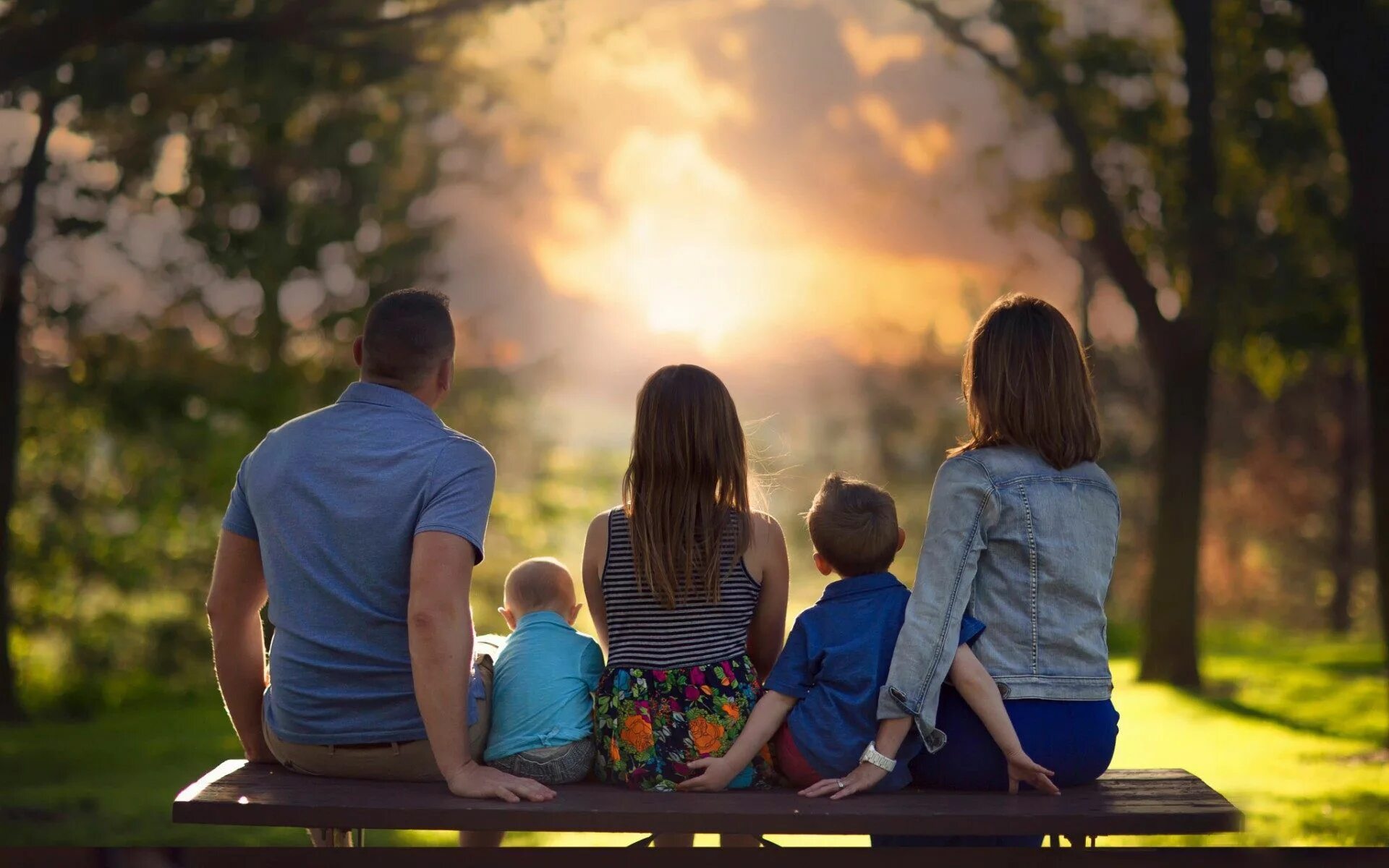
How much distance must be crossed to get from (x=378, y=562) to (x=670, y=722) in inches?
27.1

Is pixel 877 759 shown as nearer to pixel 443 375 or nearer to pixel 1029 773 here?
pixel 1029 773

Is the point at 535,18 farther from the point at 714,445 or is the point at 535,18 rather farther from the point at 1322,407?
the point at 1322,407

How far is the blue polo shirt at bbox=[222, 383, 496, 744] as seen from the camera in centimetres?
256

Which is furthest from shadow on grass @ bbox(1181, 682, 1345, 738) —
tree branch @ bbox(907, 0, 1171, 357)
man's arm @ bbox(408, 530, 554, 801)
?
man's arm @ bbox(408, 530, 554, 801)

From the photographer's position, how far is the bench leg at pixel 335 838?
8.93ft

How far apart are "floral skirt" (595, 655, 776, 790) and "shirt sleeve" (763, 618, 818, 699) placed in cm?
13

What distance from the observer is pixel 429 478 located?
2551 millimetres

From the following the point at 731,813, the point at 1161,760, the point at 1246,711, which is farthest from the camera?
the point at 1246,711

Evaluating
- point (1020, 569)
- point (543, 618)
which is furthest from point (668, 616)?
point (1020, 569)

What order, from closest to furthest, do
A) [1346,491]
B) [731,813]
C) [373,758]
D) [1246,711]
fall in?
[731,813], [373,758], [1246,711], [1346,491]

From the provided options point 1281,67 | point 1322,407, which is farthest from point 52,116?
point 1322,407

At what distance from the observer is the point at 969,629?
2592 millimetres

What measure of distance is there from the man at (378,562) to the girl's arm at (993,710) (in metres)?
0.85

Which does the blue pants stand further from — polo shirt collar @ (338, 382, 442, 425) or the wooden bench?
polo shirt collar @ (338, 382, 442, 425)
